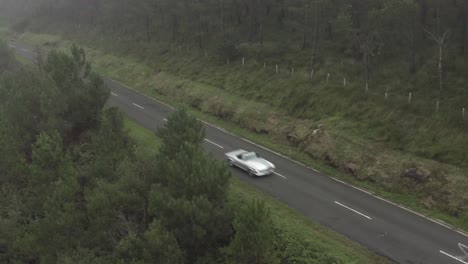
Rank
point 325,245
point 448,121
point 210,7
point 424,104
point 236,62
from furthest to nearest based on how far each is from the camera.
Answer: point 210,7 < point 236,62 < point 424,104 < point 448,121 < point 325,245

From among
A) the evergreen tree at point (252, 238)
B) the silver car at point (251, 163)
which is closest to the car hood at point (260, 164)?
the silver car at point (251, 163)

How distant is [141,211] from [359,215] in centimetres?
1194

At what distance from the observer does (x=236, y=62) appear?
46.5 m

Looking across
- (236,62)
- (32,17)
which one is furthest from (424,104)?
(32,17)

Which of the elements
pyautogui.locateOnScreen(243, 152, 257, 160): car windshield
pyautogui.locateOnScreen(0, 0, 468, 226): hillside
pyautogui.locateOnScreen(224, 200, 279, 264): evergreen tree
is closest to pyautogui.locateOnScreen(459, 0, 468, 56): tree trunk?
pyautogui.locateOnScreen(0, 0, 468, 226): hillside

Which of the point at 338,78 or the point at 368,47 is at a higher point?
the point at 368,47

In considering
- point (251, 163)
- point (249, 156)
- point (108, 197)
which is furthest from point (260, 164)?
point (108, 197)

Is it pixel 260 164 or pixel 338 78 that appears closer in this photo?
pixel 260 164

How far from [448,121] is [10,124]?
30.1 metres

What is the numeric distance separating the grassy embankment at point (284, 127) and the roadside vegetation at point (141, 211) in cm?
652

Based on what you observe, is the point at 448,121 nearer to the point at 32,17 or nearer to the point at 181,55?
the point at 181,55

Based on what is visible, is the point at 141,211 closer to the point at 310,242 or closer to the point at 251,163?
the point at 310,242

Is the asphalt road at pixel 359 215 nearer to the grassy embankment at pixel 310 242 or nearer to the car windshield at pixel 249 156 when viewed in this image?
the grassy embankment at pixel 310 242

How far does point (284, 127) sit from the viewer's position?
115 feet
